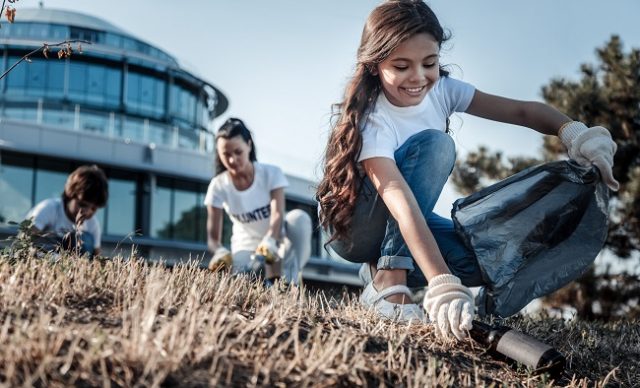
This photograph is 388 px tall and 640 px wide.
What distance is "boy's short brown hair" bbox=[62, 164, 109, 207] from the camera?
5.92 metres

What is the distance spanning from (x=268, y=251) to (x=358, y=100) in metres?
2.82

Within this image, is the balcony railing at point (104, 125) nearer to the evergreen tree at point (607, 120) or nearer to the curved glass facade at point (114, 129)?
the curved glass facade at point (114, 129)

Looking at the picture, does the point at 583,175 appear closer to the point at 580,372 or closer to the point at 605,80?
the point at 580,372

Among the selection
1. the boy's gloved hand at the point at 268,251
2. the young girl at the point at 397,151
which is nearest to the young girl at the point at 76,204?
the boy's gloved hand at the point at 268,251

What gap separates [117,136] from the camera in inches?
1000

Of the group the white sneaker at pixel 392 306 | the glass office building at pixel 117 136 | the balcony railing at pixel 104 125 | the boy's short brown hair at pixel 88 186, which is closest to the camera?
the white sneaker at pixel 392 306

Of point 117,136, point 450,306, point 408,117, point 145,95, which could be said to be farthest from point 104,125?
point 450,306

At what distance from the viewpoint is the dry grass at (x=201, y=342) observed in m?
1.85

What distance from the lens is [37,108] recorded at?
28281 mm

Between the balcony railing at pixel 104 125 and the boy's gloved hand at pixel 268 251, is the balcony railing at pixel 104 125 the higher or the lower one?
the higher one

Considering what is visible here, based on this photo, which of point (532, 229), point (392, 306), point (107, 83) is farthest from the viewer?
point (107, 83)

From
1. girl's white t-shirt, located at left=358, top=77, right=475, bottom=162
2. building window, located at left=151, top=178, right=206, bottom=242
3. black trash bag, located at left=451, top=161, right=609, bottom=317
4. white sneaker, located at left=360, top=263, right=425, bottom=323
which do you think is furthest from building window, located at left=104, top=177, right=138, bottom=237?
white sneaker, located at left=360, top=263, right=425, bottom=323

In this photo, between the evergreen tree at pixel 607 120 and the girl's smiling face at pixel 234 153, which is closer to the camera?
the girl's smiling face at pixel 234 153

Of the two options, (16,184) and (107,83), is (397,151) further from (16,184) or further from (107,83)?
(107,83)
